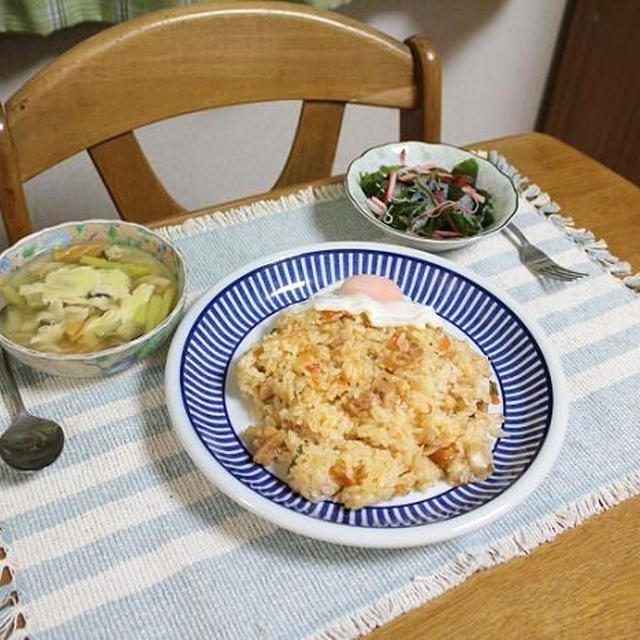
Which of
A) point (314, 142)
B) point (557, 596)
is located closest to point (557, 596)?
point (557, 596)

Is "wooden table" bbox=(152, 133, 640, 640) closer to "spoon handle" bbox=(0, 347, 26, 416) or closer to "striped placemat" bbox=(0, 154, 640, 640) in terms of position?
"striped placemat" bbox=(0, 154, 640, 640)

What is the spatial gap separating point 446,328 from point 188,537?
0.44 metres

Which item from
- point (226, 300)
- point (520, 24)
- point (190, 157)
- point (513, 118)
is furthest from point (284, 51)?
point (513, 118)

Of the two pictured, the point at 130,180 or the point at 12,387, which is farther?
the point at 130,180

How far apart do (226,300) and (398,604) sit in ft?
1.46

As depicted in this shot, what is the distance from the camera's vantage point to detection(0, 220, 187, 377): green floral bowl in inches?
31.9

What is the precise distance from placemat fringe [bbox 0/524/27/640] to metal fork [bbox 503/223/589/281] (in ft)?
2.64

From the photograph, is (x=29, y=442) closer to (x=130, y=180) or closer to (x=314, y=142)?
(x=130, y=180)

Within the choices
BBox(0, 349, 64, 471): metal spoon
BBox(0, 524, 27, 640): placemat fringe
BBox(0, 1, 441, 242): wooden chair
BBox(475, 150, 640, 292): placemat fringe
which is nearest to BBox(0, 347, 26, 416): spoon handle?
BBox(0, 349, 64, 471): metal spoon

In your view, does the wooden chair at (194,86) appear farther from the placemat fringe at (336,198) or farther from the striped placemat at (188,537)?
the striped placemat at (188,537)

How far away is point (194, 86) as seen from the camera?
3.98 ft

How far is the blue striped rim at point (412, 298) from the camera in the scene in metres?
0.75

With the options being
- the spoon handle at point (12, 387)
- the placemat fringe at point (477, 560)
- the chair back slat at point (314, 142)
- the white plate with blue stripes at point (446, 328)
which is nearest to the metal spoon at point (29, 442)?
the spoon handle at point (12, 387)

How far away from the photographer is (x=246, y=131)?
2072mm
